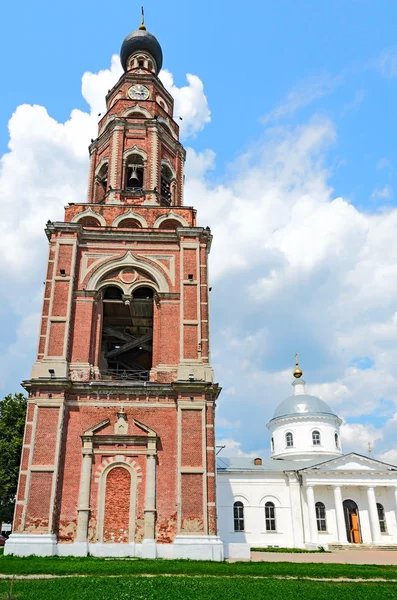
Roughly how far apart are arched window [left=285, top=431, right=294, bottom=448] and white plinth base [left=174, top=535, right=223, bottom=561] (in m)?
28.1

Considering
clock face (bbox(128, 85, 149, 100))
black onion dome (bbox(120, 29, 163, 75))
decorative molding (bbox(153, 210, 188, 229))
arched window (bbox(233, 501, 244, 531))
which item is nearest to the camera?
decorative molding (bbox(153, 210, 188, 229))

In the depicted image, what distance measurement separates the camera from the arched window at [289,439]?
4281cm

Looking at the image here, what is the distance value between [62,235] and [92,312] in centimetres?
350

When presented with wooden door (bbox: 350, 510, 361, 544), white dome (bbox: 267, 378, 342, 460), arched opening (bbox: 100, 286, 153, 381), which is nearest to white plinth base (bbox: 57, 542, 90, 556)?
arched opening (bbox: 100, 286, 153, 381)

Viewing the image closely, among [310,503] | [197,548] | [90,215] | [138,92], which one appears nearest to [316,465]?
[310,503]

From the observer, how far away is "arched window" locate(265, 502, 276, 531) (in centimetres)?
3403

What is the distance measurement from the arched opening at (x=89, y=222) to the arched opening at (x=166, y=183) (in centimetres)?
416

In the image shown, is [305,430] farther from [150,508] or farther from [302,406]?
[150,508]

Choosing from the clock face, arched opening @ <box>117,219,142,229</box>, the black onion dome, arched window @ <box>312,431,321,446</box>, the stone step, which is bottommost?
the stone step


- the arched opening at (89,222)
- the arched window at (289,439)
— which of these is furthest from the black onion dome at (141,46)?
the arched window at (289,439)

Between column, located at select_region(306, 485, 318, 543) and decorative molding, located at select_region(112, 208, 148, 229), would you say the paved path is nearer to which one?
column, located at select_region(306, 485, 318, 543)

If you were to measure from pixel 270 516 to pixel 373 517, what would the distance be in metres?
6.58

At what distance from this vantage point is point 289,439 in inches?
1698

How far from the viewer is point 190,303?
19.8m
